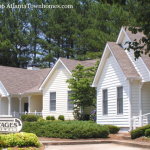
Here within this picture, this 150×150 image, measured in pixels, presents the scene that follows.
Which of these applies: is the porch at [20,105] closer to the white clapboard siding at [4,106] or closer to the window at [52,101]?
the white clapboard siding at [4,106]

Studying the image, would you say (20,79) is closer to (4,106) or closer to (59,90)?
(4,106)

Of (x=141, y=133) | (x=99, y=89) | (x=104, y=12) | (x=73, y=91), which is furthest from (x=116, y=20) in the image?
(x=141, y=133)

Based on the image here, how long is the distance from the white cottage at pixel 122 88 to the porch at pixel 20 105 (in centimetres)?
1160

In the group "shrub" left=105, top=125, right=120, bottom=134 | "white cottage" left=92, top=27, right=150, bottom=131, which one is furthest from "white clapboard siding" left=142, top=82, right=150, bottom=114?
"shrub" left=105, top=125, right=120, bottom=134

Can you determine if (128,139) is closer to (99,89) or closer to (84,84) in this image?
(99,89)

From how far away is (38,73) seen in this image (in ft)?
147

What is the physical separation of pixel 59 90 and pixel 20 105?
7.11 metres

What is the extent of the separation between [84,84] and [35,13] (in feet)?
122

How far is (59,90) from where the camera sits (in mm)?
32844

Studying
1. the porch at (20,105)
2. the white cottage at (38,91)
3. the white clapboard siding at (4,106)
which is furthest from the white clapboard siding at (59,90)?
the white clapboard siding at (4,106)

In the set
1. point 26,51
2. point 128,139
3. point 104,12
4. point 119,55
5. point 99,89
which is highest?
point 104,12

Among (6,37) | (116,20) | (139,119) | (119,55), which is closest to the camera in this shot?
(139,119)

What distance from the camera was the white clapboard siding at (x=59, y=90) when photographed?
32156 millimetres

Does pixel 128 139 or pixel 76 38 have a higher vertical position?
pixel 76 38
